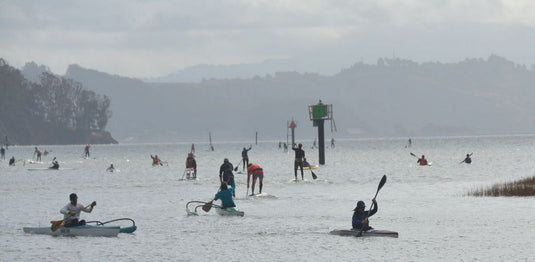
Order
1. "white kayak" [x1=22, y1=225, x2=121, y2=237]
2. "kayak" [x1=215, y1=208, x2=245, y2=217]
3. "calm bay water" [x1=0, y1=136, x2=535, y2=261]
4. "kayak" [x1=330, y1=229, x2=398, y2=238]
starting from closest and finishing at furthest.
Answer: "calm bay water" [x1=0, y1=136, x2=535, y2=261]
"kayak" [x1=330, y1=229, x2=398, y2=238]
"white kayak" [x1=22, y1=225, x2=121, y2=237]
"kayak" [x1=215, y1=208, x2=245, y2=217]

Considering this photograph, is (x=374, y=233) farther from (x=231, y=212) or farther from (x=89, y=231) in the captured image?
(x=89, y=231)

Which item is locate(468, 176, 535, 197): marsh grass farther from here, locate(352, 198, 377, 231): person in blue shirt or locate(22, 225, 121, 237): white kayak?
locate(22, 225, 121, 237): white kayak

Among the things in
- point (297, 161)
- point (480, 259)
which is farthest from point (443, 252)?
point (297, 161)

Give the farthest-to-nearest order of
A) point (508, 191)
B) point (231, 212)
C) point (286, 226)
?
point (508, 191) < point (231, 212) < point (286, 226)

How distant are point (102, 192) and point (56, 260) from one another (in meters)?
32.1

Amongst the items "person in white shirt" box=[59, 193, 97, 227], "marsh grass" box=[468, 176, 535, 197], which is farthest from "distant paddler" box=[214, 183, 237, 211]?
"marsh grass" box=[468, 176, 535, 197]

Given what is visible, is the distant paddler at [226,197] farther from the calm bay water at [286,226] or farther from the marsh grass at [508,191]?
the marsh grass at [508,191]

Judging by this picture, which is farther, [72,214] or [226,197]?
[226,197]

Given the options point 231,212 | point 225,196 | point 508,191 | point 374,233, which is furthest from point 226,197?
point 508,191

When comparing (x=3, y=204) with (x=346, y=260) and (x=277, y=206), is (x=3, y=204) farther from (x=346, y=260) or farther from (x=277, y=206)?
(x=346, y=260)

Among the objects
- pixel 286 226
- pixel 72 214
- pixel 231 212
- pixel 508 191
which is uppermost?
pixel 508 191

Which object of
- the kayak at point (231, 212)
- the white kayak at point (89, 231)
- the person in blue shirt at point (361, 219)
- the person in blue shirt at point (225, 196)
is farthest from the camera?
the kayak at point (231, 212)

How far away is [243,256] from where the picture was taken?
32094 millimetres

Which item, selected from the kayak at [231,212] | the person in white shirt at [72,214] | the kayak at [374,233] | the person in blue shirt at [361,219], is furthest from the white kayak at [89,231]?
the person in blue shirt at [361,219]
